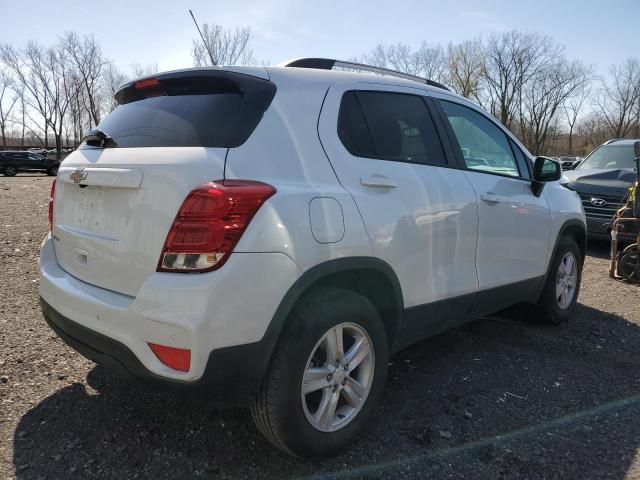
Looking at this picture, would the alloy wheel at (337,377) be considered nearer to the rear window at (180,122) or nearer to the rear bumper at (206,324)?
the rear bumper at (206,324)

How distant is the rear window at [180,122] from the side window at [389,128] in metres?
0.61

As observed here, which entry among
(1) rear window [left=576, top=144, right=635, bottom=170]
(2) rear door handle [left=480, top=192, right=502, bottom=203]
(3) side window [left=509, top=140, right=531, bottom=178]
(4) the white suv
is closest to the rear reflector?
(4) the white suv

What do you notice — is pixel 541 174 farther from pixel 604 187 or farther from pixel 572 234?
pixel 604 187

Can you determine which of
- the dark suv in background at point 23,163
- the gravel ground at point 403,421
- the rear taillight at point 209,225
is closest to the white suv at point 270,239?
the rear taillight at point 209,225

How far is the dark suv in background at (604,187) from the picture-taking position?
8016 millimetres

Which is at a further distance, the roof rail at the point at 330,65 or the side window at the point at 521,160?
the side window at the point at 521,160

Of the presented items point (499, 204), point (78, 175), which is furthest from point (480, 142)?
point (78, 175)

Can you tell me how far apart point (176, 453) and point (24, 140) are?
9715cm

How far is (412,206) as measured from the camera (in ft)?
8.97

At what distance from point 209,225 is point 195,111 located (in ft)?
2.16

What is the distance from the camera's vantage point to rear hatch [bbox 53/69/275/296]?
6.87 ft

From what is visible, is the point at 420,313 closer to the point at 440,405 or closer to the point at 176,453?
the point at 440,405

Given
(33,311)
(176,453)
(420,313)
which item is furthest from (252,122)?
(33,311)

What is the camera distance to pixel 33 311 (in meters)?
4.28
